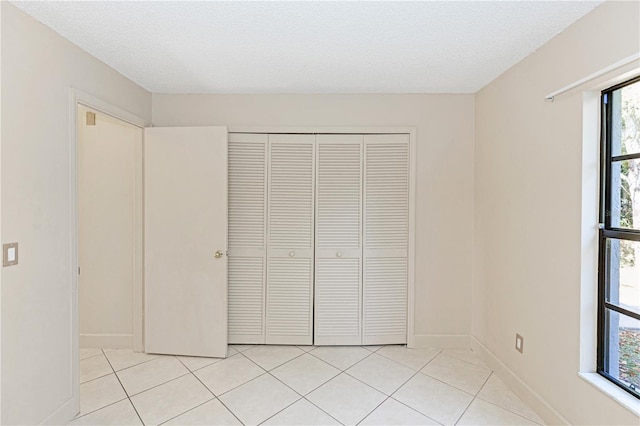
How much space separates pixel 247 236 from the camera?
2.91m

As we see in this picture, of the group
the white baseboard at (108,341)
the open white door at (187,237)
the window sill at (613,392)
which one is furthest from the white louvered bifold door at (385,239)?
the white baseboard at (108,341)

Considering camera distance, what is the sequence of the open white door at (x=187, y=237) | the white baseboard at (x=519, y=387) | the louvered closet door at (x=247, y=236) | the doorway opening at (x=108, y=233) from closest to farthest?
the white baseboard at (x=519, y=387)
the open white door at (x=187, y=237)
the doorway opening at (x=108, y=233)
the louvered closet door at (x=247, y=236)

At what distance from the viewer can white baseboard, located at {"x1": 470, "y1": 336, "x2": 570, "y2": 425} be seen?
6.07 ft

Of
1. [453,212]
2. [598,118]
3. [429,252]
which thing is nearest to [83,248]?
[429,252]

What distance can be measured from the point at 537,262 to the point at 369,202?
1.35 meters

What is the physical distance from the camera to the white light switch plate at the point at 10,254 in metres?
1.51

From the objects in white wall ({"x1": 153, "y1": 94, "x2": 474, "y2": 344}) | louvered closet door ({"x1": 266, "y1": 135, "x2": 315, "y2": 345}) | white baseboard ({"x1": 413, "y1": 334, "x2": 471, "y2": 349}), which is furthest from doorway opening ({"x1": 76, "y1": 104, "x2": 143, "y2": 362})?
white baseboard ({"x1": 413, "y1": 334, "x2": 471, "y2": 349})

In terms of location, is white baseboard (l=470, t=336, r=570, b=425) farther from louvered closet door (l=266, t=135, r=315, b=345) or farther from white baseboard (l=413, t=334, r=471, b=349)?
louvered closet door (l=266, t=135, r=315, b=345)

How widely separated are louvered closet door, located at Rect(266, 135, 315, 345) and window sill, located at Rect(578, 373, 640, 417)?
6.48 ft

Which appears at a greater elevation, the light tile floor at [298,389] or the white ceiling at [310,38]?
the white ceiling at [310,38]

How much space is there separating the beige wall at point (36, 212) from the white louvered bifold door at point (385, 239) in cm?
222

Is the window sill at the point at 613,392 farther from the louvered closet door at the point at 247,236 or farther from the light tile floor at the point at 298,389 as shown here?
the louvered closet door at the point at 247,236

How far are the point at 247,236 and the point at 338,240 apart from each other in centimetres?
86

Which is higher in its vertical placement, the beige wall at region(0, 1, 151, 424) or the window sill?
the beige wall at region(0, 1, 151, 424)
